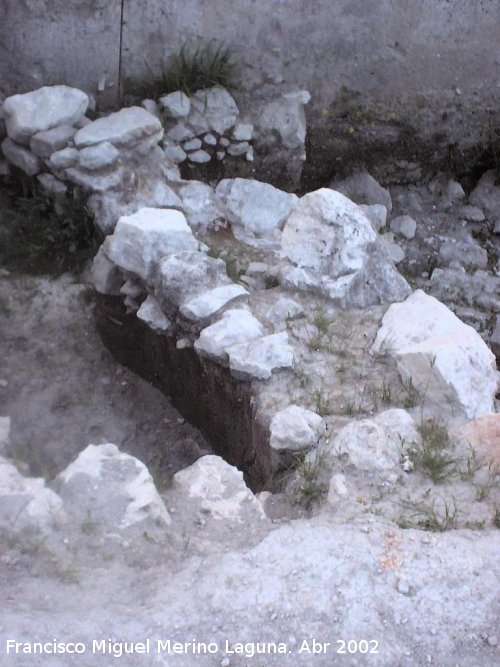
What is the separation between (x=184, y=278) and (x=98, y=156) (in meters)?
0.98

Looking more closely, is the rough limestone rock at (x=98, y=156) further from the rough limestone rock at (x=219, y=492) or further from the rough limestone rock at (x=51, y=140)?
the rough limestone rock at (x=219, y=492)

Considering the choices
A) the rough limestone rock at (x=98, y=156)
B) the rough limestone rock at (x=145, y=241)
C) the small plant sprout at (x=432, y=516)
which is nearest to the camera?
the small plant sprout at (x=432, y=516)

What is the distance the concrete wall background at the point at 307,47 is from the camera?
456 cm

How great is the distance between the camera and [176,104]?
15.2 feet

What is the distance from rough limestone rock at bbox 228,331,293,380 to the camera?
3330mm

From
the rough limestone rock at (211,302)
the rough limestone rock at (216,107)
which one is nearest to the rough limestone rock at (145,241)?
the rough limestone rock at (211,302)

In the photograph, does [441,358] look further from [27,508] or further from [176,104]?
[176,104]

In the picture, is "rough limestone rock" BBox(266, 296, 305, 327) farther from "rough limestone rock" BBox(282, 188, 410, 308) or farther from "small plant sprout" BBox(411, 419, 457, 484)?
"small plant sprout" BBox(411, 419, 457, 484)

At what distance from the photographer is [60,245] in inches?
172

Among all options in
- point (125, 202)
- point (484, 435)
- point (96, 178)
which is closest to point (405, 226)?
point (125, 202)

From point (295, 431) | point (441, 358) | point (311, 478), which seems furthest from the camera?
point (441, 358)

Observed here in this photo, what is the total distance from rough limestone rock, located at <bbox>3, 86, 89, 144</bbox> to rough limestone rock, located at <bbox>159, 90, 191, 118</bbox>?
1.51 ft

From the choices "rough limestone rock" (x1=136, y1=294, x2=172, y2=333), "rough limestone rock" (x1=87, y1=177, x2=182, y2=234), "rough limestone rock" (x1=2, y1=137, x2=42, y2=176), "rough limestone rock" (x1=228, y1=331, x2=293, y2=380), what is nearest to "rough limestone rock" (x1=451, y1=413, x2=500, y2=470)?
"rough limestone rock" (x1=228, y1=331, x2=293, y2=380)

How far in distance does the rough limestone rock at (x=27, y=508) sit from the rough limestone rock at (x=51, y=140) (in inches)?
84.8
